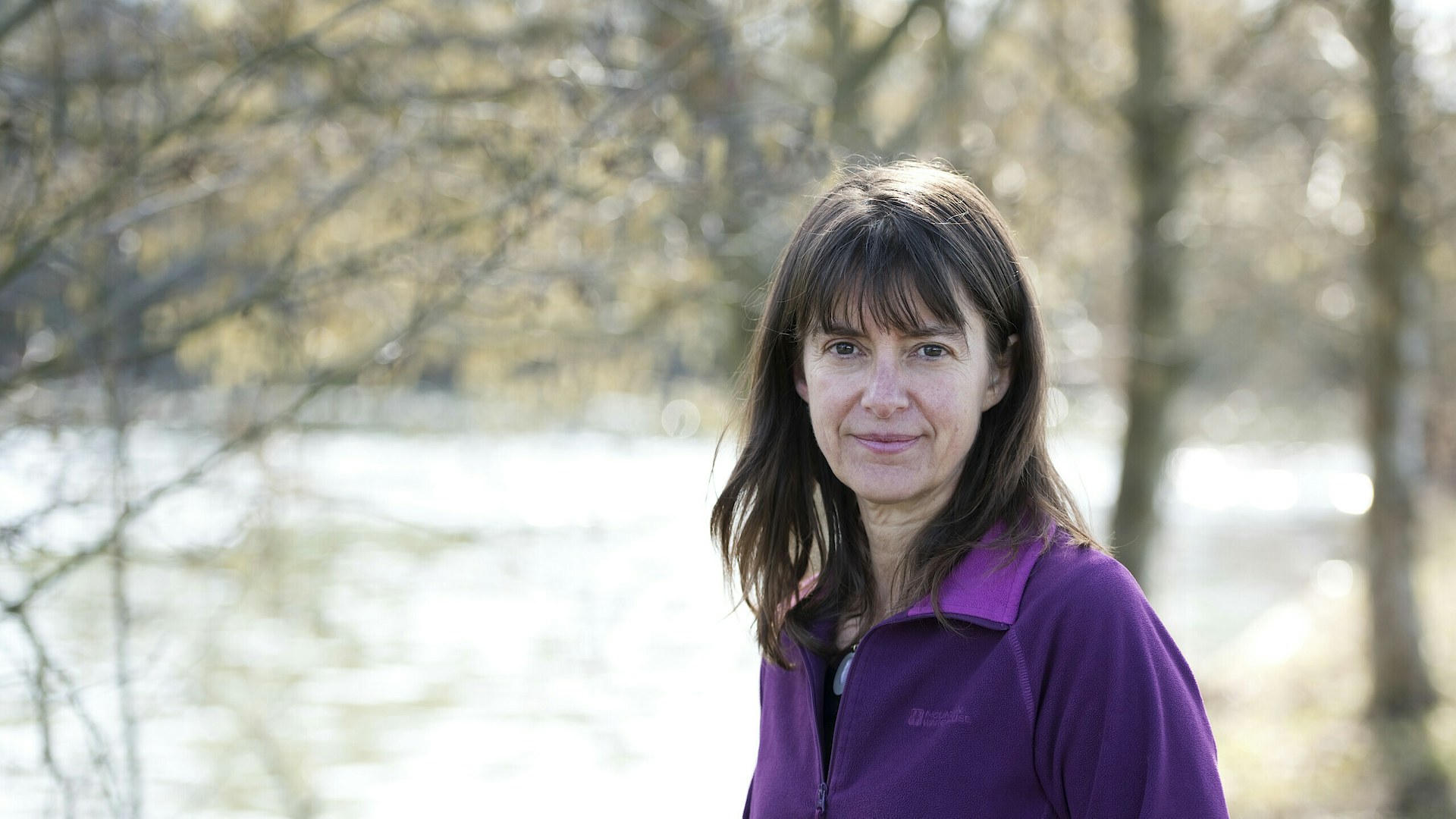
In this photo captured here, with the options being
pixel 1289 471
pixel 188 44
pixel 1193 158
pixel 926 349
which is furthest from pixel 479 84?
pixel 1289 471

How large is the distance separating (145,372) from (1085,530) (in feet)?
11.5

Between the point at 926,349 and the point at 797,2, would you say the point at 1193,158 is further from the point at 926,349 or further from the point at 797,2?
the point at 926,349

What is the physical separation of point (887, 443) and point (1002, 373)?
196 mm

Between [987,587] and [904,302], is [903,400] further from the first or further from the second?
[987,587]

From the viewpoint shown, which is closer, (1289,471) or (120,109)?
(120,109)

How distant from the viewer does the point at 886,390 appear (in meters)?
1.73

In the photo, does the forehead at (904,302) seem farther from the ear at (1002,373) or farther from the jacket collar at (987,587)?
the jacket collar at (987,587)

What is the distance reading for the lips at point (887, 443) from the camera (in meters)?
1.76

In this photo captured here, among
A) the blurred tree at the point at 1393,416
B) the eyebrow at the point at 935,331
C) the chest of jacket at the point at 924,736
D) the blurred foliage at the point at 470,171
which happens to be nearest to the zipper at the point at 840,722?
the chest of jacket at the point at 924,736

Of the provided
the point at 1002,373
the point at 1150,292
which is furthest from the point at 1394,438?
the point at 1002,373

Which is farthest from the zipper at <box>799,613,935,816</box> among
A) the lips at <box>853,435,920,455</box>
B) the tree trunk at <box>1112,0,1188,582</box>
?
the tree trunk at <box>1112,0,1188,582</box>

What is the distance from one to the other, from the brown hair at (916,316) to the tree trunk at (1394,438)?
8114mm

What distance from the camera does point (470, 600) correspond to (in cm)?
1130

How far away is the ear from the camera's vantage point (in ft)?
5.90
